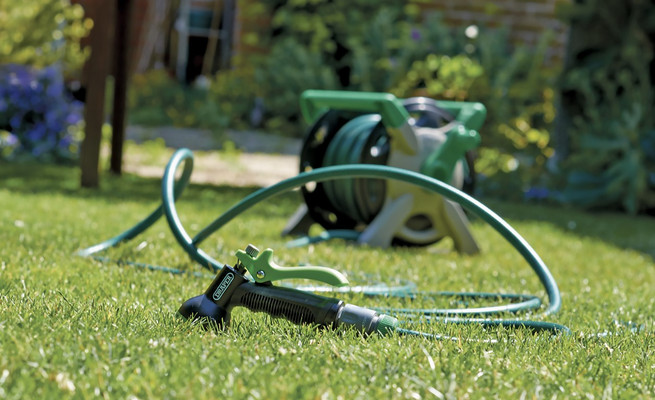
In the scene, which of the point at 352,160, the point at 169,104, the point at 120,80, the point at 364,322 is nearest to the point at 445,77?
the point at 120,80

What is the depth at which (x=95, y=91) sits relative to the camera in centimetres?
470

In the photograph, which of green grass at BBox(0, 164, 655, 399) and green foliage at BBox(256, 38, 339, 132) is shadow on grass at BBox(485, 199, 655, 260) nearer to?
green grass at BBox(0, 164, 655, 399)

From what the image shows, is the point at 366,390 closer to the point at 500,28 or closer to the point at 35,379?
the point at 35,379

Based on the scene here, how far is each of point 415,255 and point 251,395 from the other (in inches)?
82.5

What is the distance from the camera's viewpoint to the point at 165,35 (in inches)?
420

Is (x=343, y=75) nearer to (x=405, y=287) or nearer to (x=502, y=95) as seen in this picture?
(x=502, y=95)

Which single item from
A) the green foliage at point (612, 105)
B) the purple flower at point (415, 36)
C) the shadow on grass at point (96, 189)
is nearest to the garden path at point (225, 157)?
the shadow on grass at point (96, 189)

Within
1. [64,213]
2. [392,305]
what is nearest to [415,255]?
[392,305]

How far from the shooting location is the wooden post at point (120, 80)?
552 centimetres

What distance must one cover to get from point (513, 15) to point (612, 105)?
3573 millimetres

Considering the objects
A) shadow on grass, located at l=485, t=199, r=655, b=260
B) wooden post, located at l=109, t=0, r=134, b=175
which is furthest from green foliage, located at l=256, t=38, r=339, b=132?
shadow on grass, located at l=485, t=199, r=655, b=260

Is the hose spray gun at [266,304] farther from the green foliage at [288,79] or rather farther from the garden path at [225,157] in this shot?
the green foliage at [288,79]

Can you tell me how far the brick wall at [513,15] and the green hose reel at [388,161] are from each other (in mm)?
5657

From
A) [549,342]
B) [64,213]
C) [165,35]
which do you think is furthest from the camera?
[165,35]
